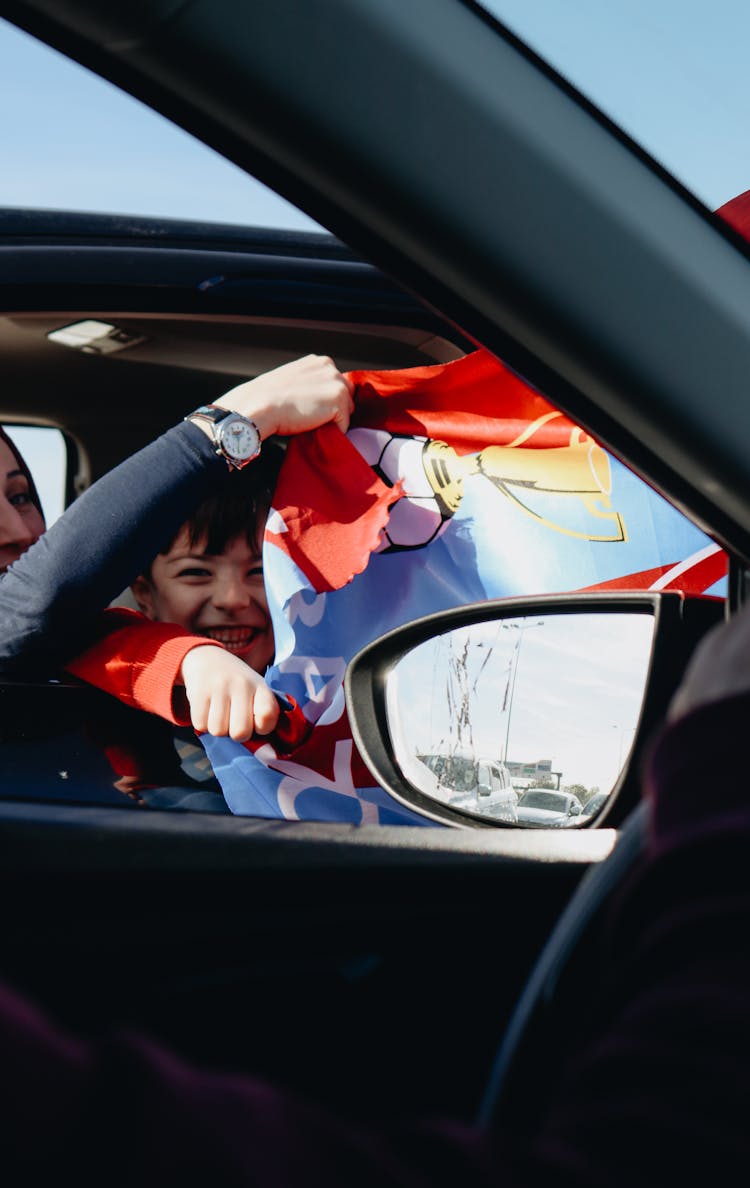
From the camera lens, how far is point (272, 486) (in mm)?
2102

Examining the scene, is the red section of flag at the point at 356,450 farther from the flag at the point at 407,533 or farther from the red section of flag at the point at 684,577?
the red section of flag at the point at 684,577

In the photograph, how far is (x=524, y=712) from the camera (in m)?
1.35

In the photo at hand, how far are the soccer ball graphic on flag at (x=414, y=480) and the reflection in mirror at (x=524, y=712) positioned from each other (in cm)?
44

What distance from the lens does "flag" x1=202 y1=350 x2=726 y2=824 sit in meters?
1.64

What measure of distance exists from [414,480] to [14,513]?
107 cm

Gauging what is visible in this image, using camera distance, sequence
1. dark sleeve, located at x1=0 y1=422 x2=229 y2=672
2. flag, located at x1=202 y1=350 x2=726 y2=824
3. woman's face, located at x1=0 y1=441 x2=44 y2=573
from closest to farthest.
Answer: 1. flag, located at x1=202 y1=350 x2=726 y2=824
2. dark sleeve, located at x1=0 y1=422 x2=229 y2=672
3. woman's face, located at x1=0 y1=441 x2=44 y2=573

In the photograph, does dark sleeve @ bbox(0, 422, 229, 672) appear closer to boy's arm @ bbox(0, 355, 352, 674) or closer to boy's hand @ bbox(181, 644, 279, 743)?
boy's arm @ bbox(0, 355, 352, 674)

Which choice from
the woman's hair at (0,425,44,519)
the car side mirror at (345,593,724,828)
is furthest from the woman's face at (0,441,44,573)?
the car side mirror at (345,593,724,828)

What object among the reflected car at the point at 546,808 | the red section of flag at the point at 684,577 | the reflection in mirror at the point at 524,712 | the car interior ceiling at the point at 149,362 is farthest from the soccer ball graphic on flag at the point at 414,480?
the reflected car at the point at 546,808

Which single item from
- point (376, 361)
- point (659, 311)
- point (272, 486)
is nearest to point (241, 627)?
point (272, 486)

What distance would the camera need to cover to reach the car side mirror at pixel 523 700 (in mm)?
1170

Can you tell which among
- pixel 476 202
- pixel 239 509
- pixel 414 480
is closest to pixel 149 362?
pixel 239 509

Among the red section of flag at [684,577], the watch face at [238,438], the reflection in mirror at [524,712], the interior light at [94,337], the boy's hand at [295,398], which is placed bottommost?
the reflection in mirror at [524,712]

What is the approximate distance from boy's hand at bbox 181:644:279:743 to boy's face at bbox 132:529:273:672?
1.02ft
